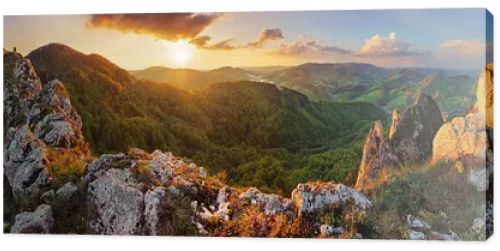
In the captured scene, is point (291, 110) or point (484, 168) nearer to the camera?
point (484, 168)

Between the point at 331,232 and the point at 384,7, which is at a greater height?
the point at 384,7

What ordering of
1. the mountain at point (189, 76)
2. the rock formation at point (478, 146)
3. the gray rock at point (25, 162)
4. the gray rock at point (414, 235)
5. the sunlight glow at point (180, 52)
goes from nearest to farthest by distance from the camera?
the rock formation at point (478, 146), the gray rock at point (414, 235), the mountain at point (189, 76), the sunlight glow at point (180, 52), the gray rock at point (25, 162)

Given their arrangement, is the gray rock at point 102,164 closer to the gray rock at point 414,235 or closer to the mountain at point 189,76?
the mountain at point 189,76

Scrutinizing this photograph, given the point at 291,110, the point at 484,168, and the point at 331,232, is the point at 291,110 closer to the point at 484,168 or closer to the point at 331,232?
the point at 331,232

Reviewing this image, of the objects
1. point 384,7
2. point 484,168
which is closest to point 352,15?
point 384,7

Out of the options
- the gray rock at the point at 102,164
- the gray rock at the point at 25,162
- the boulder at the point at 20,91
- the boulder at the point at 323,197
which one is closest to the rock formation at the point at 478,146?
the boulder at the point at 323,197

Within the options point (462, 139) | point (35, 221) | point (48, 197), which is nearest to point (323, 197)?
point (462, 139)

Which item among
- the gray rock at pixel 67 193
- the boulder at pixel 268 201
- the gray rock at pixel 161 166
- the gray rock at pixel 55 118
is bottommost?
the boulder at pixel 268 201
